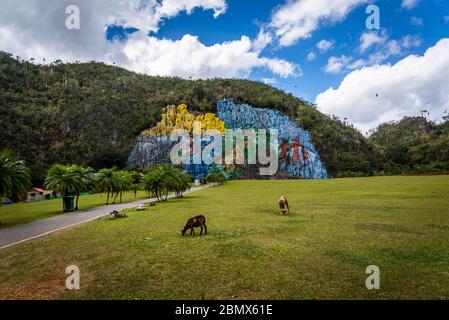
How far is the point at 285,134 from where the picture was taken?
136 meters

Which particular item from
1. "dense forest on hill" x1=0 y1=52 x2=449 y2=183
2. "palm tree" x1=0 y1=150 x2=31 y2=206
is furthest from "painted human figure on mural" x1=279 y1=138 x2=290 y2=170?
"palm tree" x1=0 y1=150 x2=31 y2=206

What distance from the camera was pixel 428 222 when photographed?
57.2 feet

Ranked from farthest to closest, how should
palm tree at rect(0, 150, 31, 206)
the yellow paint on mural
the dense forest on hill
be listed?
1. the yellow paint on mural
2. the dense forest on hill
3. palm tree at rect(0, 150, 31, 206)

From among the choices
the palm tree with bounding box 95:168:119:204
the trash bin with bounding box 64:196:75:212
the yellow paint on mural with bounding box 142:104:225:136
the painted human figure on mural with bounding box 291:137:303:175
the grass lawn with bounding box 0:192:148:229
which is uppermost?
the yellow paint on mural with bounding box 142:104:225:136

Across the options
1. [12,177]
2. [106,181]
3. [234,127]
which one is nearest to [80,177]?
[106,181]

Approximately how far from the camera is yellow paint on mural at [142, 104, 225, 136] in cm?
13050

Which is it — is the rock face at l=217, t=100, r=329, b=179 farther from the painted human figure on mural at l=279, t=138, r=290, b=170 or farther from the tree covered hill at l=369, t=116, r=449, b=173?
the tree covered hill at l=369, t=116, r=449, b=173

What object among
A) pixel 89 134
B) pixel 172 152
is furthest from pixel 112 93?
pixel 172 152

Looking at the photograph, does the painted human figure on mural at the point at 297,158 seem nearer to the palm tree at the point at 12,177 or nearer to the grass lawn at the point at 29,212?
the grass lawn at the point at 29,212

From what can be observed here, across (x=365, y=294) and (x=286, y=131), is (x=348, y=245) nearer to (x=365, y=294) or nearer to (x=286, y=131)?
Result: (x=365, y=294)

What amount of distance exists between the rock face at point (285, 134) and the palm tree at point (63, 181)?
9748 centimetres

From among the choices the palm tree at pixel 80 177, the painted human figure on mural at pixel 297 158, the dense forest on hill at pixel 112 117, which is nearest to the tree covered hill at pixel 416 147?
the dense forest on hill at pixel 112 117

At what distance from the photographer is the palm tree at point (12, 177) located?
77.9ft

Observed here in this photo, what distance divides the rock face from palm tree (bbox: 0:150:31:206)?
105894 millimetres
